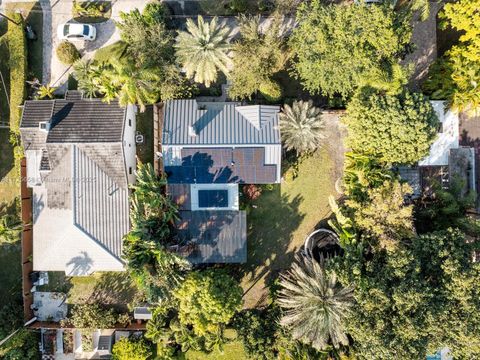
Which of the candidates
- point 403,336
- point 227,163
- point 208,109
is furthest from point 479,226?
point 208,109

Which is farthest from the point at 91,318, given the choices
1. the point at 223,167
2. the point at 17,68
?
the point at 17,68

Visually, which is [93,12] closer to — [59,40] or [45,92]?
[59,40]

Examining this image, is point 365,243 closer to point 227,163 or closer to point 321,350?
point 321,350

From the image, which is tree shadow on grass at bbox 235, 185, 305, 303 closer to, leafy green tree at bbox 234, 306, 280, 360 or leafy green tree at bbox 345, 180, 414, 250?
leafy green tree at bbox 234, 306, 280, 360

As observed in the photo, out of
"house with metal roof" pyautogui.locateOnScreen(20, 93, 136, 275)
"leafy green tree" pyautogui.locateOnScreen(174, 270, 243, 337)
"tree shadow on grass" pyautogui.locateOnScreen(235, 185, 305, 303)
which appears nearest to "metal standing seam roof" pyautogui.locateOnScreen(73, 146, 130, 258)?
"house with metal roof" pyautogui.locateOnScreen(20, 93, 136, 275)

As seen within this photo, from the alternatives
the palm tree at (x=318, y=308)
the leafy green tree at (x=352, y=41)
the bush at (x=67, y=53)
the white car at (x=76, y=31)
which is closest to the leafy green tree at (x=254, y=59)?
the leafy green tree at (x=352, y=41)

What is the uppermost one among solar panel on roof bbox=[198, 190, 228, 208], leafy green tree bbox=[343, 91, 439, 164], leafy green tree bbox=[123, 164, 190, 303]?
leafy green tree bbox=[343, 91, 439, 164]
